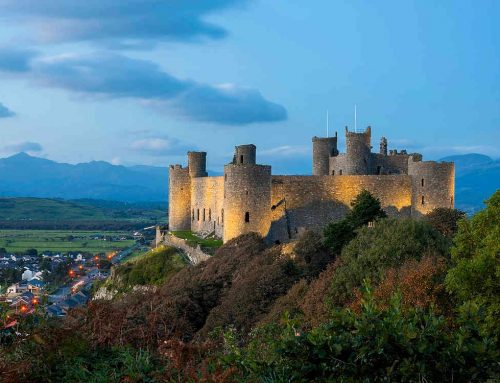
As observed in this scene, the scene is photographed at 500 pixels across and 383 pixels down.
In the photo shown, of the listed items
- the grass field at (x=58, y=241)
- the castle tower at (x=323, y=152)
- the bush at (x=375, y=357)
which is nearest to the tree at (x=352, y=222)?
the castle tower at (x=323, y=152)

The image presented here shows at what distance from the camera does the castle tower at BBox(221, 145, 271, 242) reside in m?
39.6

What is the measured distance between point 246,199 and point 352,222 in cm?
657

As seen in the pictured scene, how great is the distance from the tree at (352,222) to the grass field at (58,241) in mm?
80794

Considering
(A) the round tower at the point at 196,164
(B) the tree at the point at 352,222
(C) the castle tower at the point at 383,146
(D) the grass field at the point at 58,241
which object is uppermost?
(C) the castle tower at the point at 383,146

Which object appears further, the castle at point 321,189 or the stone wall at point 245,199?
the castle at point 321,189

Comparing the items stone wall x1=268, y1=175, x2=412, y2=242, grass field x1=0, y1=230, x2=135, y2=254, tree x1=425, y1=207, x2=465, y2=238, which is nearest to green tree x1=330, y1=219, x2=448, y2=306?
tree x1=425, y1=207, x2=465, y2=238

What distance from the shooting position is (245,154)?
4366cm

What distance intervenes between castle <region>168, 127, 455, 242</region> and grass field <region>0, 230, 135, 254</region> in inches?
2857

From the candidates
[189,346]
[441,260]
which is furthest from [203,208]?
[189,346]

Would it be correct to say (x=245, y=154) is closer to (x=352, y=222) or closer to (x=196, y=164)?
(x=196, y=164)

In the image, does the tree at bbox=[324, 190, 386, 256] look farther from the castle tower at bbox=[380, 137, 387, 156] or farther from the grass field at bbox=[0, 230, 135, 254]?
the grass field at bbox=[0, 230, 135, 254]

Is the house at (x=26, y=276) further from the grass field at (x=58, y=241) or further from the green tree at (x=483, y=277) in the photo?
the green tree at (x=483, y=277)

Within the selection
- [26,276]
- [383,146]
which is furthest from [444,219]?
[26,276]

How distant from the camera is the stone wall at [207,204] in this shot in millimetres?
45469
